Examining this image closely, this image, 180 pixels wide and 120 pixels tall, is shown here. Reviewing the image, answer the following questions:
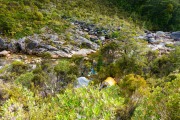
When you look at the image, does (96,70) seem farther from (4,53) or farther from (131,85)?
(4,53)

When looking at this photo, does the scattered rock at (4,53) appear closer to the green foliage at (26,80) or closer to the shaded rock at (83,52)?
the shaded rock at (83,52)

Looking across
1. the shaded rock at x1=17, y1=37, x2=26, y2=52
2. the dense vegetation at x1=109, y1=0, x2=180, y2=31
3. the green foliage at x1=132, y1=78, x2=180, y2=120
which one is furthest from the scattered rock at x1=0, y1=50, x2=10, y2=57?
A: the dense vegetation at x1=109, y1=0, x2=180, y2=31

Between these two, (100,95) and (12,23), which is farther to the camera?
(12,23)

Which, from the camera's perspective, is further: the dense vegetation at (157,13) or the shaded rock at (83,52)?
the dense vegetation at (157,13)

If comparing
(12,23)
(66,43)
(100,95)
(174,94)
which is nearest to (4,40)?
(12,23)

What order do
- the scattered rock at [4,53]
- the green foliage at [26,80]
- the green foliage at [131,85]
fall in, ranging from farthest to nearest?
the scattered rock at [4,53]
the green foliage at [26,80]
the green foliage at [131,85]

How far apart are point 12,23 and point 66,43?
1061 cm

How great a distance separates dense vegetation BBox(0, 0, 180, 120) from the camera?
40.7 feet

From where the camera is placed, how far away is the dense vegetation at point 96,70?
40.7ft

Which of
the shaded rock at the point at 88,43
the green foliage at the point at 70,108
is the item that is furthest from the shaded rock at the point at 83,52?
the green foliage at the point at 70,108

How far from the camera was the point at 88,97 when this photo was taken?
525 inches

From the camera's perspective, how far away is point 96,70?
105 feet

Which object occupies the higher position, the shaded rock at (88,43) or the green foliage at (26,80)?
the green foliage at (26,80)

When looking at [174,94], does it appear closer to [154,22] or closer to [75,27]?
[75,27]
